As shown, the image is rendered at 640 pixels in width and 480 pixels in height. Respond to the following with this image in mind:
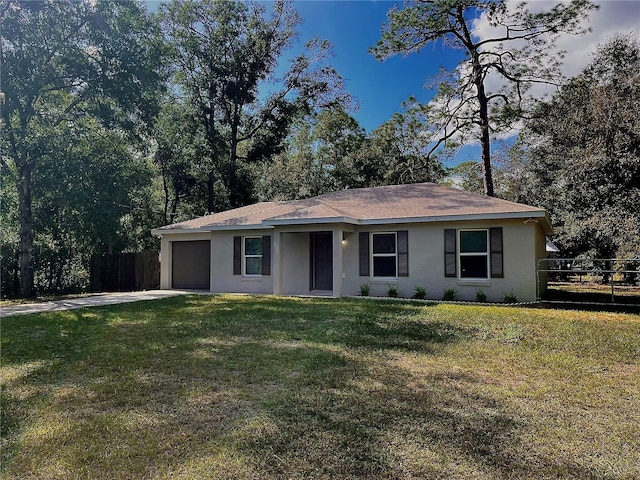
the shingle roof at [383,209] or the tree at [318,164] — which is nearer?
the shingle roof at [383,209]

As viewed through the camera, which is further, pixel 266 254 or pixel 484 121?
pixel 484 121

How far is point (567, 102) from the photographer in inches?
706

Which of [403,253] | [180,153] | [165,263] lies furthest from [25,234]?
[403,253]

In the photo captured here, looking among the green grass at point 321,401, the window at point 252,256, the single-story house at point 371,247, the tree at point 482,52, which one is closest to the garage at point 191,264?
the single-story house at point 371,247

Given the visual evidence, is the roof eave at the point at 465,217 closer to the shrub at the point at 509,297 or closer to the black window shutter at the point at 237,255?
the shrub at the point at 509,297

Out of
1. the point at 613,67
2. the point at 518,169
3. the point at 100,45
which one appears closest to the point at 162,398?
the point at 100,45

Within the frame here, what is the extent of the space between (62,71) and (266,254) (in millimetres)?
9136

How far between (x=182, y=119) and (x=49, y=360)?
19789 millimetres

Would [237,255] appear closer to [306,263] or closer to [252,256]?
[252,256]

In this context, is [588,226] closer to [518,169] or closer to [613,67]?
[613,67]

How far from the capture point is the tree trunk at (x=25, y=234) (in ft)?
44.4

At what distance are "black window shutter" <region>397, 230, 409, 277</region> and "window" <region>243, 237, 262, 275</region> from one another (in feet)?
15.3

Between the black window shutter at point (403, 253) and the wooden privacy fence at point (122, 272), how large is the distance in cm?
1001

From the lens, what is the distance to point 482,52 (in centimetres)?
1878
